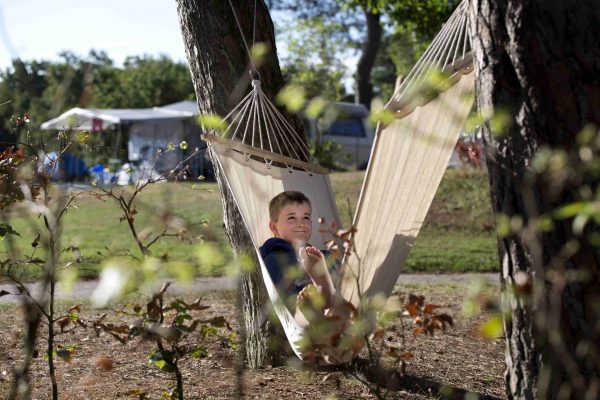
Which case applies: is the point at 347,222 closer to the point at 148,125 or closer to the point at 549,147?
the point at 549,147

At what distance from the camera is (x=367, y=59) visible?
89.6 feet

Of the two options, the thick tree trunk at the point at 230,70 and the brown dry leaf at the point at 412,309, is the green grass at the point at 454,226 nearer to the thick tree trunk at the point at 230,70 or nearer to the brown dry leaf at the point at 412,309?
the thick tree trunk at the point at 230,70

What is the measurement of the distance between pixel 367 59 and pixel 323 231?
993 inches

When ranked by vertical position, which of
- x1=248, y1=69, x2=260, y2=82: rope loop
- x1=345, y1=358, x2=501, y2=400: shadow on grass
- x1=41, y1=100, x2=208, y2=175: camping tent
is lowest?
x1=345, y1=358, x2=501, y2=400: shadow on grass

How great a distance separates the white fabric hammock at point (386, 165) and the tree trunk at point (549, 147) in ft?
2.56

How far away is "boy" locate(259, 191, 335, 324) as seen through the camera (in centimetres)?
368

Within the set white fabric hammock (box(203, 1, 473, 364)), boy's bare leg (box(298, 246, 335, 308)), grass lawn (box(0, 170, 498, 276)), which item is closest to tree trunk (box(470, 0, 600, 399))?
white fabric hammock (box(203, 1, 473, 364))

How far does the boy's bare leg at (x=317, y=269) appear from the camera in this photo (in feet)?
11.4

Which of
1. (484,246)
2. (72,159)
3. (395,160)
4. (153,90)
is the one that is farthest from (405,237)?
(153,90)

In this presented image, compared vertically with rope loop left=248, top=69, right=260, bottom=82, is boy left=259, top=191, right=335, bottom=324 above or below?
below

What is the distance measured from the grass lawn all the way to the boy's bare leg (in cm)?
375

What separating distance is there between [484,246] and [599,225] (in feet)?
27.6

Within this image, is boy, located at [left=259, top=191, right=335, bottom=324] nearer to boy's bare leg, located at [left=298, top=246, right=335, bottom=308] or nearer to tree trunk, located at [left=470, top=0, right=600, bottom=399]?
boy's bare leg, located at [left=298, top=246, right=335, bottom=308]

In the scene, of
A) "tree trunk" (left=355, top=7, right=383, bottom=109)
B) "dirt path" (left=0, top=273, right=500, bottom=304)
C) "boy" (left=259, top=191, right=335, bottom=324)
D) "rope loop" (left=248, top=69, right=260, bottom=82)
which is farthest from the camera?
"tree trunk" (left=355, top=7, right=383, bottom=109)
